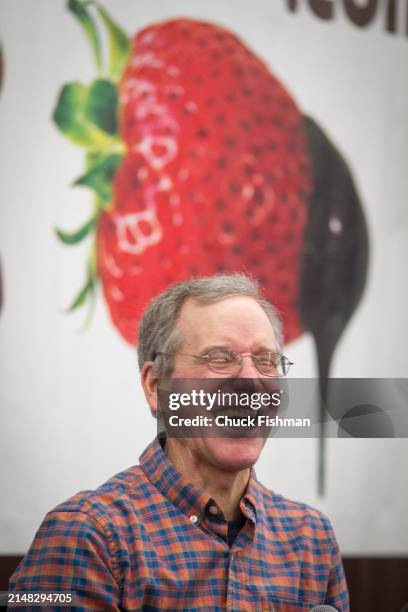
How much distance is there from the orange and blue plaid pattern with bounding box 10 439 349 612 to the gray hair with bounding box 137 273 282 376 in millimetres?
134

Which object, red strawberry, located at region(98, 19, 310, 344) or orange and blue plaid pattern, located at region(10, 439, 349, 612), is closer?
orange and blue plaid pattern, located at region(10, 439, 349, 612)

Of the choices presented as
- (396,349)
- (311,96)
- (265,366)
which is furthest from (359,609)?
(311,96)

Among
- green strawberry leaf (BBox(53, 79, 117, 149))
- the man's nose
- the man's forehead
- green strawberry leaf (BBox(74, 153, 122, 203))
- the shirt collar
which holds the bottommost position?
the shirt collar

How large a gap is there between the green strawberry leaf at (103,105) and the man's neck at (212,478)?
3.07ft

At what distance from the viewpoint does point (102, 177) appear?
5.89ft

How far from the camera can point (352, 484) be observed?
1.90 m

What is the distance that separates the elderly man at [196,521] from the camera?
959 millimetres

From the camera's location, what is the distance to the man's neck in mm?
1085

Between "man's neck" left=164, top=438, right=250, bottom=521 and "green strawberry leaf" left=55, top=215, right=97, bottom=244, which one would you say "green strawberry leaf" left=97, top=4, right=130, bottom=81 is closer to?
"green strawberry leaf" left=55, top=215, right=97, bottom=244

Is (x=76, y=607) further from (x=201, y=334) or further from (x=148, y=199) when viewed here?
(x=148, y=199)

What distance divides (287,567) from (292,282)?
2.95 feet

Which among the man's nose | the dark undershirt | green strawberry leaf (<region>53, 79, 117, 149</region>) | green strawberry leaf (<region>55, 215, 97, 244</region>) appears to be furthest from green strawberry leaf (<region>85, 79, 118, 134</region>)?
the dark undershirt

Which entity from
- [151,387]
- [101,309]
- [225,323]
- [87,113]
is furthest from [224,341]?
[87,113]

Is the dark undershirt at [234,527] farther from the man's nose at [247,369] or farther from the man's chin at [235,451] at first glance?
the man's nose at [247,369]
